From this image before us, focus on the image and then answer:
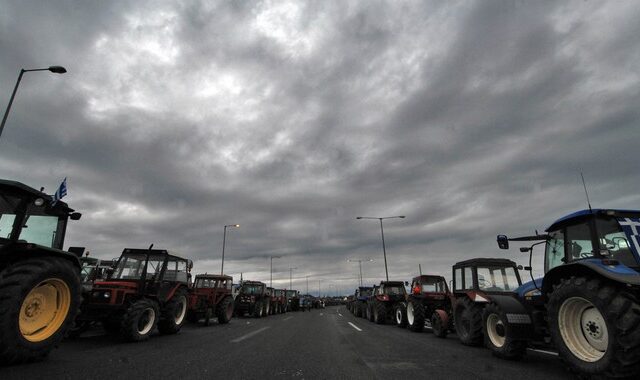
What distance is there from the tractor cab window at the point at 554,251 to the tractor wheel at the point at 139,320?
9.46 m

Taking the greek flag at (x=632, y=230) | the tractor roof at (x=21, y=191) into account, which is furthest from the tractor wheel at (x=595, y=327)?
the tractor roof at (x=21, y=191)

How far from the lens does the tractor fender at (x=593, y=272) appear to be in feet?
14.7

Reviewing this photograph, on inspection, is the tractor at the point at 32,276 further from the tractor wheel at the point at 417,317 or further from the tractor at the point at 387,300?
the tractor at the point at 387,300

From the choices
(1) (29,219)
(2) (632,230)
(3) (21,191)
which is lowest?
(2) (632,230)

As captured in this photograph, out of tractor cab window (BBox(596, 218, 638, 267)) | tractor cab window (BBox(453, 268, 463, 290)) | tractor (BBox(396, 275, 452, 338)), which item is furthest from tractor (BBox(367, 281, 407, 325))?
tractor cab window (BBox(596, 218, 638, 267))

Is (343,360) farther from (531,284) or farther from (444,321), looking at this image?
(444,321)

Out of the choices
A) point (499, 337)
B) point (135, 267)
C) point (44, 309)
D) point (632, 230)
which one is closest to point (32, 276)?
point (44, 309)

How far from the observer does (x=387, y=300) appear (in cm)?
1838

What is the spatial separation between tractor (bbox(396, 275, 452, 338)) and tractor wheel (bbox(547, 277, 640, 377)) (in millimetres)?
6615

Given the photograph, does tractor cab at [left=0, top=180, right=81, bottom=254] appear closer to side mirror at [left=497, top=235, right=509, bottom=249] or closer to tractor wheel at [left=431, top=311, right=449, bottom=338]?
side mirror at [left=497, top=235, right=509, bottom=249]

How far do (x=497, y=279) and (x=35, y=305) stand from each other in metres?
10.6

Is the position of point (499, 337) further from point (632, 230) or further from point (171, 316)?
point (171, 316)

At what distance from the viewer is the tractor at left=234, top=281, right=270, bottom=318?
928 inches

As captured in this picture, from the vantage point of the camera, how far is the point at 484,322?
7.84 m
